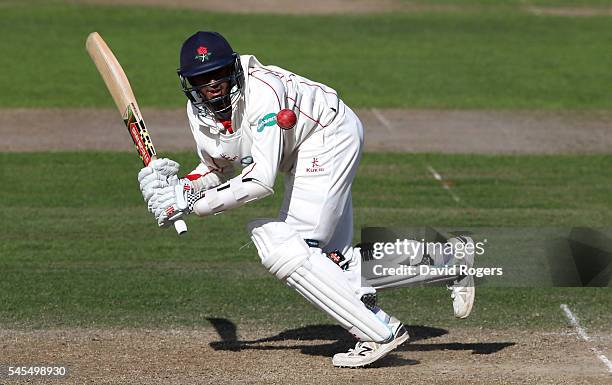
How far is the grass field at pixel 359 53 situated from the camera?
75.2 feet

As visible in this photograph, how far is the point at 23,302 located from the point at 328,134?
3.34 meters

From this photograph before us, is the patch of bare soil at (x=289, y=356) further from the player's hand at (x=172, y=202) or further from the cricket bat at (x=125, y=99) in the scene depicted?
the cricket bat at (x=125, y=99)

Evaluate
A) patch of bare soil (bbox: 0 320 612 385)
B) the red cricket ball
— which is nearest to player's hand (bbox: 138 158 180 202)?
the red cricket ball

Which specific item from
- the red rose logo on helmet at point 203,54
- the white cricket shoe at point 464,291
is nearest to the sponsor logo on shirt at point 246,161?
the red rose logo on helmet at point 203,54

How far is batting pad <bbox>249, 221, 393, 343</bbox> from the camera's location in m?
7.44

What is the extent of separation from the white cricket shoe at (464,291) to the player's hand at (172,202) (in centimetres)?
185

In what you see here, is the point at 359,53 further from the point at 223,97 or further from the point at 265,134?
the point at 265,134

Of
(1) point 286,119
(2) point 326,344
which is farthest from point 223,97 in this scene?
(2) point 326,344

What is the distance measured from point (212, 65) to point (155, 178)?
0.80 metres

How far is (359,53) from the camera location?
1059 inches

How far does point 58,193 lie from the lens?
47.9 feet

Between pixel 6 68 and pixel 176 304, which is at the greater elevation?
pixel 6 68

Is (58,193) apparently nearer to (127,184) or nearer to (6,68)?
(127,184)

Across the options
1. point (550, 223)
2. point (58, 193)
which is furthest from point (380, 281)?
point (58, 193)
